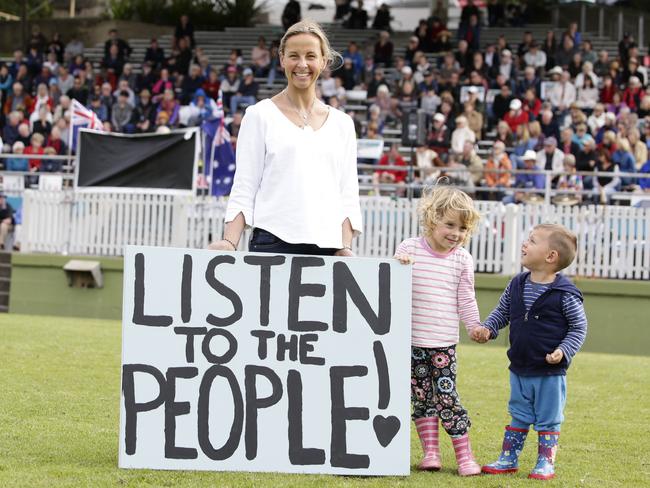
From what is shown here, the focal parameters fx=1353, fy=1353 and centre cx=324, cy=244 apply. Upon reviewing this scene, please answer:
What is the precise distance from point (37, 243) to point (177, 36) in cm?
1332

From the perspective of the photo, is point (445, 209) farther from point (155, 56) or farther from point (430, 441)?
point (155, 56)

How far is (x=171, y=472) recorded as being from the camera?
20.5 ft

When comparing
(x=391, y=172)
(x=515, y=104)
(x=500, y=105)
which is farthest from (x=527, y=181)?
(x=500, y=105)

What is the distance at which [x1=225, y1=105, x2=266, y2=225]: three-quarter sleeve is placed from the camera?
6289mm

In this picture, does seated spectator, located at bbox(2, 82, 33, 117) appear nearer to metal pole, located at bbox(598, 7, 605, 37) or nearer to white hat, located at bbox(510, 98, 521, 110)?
white hat, located at bbox(510, 98, 521, 110)

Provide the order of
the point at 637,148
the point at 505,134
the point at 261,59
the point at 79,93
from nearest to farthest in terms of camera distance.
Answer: the point at 637,148 < the point at 505,134 < the point at 79,93 < the point at 261,59

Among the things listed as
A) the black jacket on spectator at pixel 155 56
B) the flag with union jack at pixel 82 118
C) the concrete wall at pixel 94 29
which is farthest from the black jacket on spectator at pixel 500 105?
the concrete wall at pixel 94 29

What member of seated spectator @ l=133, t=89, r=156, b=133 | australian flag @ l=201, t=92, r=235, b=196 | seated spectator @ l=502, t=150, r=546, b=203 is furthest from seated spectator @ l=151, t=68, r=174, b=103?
seated spectator @ l=502, t=150, r=546, b=203

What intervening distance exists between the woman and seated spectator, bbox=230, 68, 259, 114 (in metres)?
20.2

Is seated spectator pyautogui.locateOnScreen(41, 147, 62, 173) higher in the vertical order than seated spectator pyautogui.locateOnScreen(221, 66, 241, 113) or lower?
lower

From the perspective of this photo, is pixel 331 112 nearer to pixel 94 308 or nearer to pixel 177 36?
pixel 94 308

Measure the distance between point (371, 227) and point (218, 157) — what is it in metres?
3.32

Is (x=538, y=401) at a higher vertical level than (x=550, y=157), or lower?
lower

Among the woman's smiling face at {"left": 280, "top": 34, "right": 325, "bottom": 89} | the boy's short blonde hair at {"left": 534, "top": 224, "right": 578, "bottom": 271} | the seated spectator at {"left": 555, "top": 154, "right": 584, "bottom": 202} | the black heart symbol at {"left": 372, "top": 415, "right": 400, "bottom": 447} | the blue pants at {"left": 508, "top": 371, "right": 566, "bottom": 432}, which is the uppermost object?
the seated spectator at {"left": 555, "top": 154, "right": 584, "bottom": 202}
